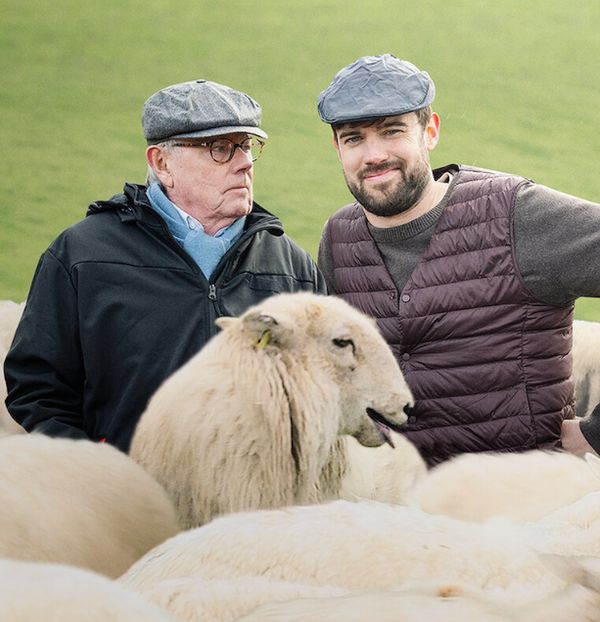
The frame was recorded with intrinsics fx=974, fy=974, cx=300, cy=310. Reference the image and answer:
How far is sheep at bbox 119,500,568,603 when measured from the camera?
29.2 inches

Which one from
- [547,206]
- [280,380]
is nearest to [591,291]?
[547,206]

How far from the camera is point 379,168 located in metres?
1.77

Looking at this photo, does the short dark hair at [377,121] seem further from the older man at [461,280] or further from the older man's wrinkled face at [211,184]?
the older man's wrinkled face at [211,184]

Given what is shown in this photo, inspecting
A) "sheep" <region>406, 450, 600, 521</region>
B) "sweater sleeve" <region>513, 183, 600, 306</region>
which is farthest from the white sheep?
"sweater sleeve" <region>513, 183, 600, 306</region>

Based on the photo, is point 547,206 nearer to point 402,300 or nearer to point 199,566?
point 402,300

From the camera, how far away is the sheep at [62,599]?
1.67 ft

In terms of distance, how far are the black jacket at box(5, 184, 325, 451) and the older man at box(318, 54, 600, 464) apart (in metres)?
0.39

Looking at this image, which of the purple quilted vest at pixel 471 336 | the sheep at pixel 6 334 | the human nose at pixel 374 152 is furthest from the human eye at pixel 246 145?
the sheep at pixel 6 334

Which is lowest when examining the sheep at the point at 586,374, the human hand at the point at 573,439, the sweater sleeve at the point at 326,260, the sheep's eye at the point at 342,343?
the sheep at the point at 586,374

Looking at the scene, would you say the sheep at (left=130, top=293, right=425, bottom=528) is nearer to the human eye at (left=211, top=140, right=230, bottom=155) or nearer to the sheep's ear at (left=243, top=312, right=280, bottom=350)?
the sheep's ear at (left=243, top=312, right=280, bottom=350)

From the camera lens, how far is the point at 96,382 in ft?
4.44

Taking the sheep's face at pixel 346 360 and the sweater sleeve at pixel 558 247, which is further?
the sweater sleeve at pixel 558 247

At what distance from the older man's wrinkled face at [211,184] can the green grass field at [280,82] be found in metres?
1.52

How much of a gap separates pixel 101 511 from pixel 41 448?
0.09 m
